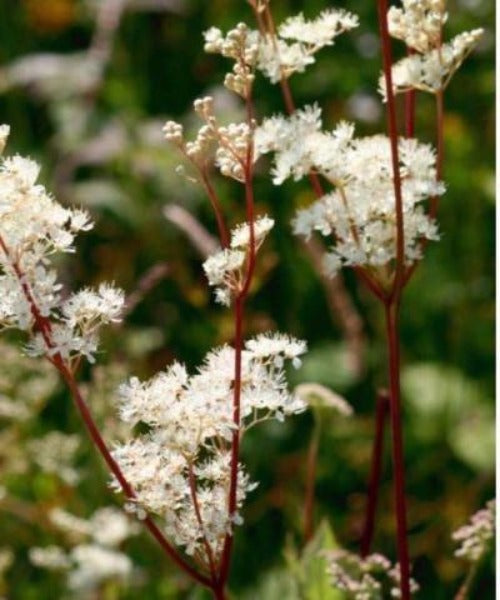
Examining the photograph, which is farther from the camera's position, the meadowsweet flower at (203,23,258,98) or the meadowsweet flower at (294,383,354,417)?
the meadowsweet flower at (294,383,354,417)

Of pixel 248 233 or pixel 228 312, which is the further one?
pixel 228 312

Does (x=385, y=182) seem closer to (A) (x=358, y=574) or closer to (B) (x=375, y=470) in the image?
(B) (x=375, y=470)

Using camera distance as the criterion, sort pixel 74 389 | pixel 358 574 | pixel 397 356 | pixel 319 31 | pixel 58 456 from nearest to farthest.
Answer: pixel 74 389
pixel 397 356
pixel 319 31
pixel 358 574
pixel 58 456

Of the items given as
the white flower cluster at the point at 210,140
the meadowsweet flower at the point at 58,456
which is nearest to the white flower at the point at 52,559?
the meadowsweet flower at the point at 58,456

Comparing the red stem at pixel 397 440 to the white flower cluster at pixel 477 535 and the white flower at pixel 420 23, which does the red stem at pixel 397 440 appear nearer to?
the white flower cluster at pixel 477 535

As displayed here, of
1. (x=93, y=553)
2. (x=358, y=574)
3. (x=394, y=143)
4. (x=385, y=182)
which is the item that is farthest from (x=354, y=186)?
(x=93, y=553)

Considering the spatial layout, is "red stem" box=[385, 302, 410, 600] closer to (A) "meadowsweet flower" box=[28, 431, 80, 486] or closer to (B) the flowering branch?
(B) the flowering branch

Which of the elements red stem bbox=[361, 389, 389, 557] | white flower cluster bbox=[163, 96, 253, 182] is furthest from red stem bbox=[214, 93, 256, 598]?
red stem bbox=[361, 389, 389, 557]
